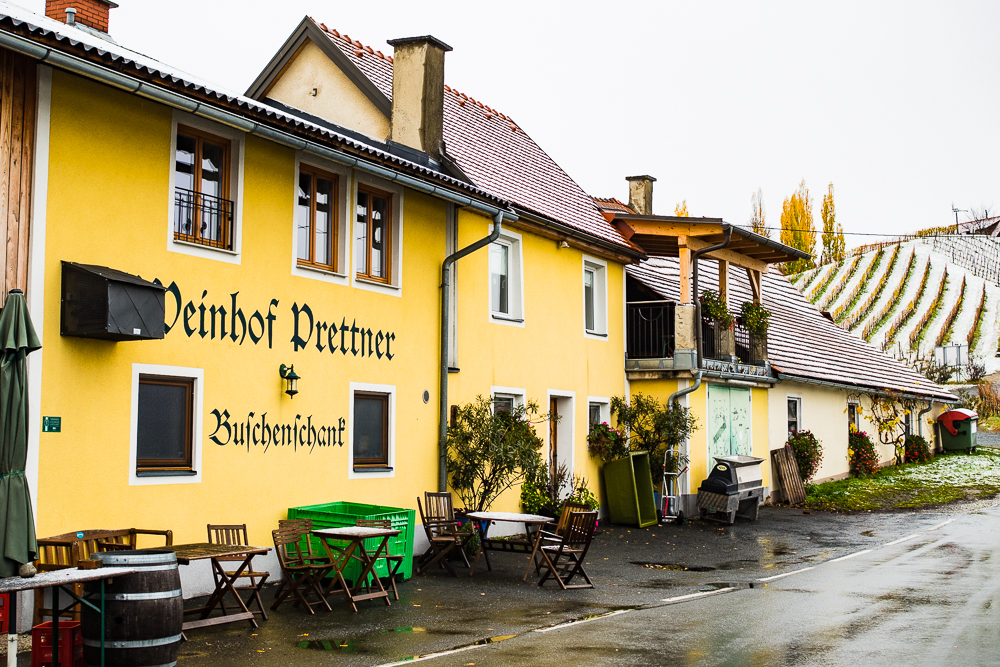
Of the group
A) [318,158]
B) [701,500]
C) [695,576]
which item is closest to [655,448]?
[701,500]

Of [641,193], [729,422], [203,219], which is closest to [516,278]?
[203,219]

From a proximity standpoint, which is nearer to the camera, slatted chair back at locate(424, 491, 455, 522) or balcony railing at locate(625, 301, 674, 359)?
slatted chair back at locate(424, 491, 455, 522)

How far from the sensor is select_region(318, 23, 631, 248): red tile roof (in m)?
17.3

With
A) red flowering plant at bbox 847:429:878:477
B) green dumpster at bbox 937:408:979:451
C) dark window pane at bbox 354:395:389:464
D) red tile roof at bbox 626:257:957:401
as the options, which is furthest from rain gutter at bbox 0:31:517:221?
green dumpster at bbox 937:408:979:451

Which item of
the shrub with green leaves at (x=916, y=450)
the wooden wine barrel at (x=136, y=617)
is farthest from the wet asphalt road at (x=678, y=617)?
the shrub with green leaves at (x=916, y=450)

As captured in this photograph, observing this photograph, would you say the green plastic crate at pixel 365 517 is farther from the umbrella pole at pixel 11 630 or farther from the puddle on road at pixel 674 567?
the umbrella pole at pixel 11 630

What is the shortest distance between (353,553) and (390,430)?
311 cm

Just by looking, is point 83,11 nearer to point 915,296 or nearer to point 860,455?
point 860,455

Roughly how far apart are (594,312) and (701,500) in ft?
14.0

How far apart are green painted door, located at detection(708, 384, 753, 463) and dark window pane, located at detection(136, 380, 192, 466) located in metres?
12.3

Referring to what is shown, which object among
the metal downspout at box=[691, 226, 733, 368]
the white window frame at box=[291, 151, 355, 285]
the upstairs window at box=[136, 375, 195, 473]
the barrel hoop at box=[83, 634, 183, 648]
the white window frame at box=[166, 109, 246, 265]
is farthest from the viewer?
the metal downspout at box=[691, 226, 733, 368]

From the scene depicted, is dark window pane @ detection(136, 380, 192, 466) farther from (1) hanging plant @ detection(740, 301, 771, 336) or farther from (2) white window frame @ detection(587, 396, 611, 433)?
(1) hanging plant @ detection(740, 301, 771, 336)

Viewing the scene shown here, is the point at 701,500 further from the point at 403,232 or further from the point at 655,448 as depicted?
the point at 403,232

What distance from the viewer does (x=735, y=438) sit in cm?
2125
